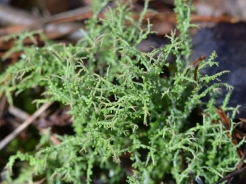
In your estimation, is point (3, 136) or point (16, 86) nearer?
point (16, 86)

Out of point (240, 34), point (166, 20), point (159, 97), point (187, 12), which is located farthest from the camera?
point (166, 20)

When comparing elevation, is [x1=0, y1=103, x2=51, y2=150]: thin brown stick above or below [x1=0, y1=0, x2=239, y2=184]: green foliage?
Answer: above

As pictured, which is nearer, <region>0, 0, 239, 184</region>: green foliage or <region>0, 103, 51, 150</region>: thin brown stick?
<region>0, 0, 239, 184</region>: green foliage

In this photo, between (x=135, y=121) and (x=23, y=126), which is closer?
(x=135, y=121)

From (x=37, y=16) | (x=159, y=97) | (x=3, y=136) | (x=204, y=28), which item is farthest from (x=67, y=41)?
(x=159, y=97)

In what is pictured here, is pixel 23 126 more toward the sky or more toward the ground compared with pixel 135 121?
more toward the sky

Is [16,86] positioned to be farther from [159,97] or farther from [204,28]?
[204,28]

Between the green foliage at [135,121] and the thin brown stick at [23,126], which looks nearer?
the green foliage at [135,121]

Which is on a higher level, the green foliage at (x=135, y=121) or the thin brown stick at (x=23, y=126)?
the thin brown stick at (x=23, y=126)
